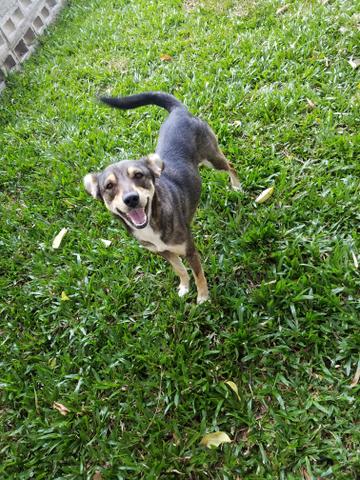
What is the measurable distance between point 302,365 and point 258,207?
154 cm

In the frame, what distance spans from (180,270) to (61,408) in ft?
4.48

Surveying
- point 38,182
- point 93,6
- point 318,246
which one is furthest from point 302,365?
point 93,6

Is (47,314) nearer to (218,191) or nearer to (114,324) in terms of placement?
(114,324)

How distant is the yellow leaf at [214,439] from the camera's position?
2.43m

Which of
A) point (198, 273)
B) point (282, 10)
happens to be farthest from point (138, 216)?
point (282, 10)

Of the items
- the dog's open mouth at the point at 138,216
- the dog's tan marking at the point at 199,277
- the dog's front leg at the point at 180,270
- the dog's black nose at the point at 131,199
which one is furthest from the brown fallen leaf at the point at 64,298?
the dog's black nose at the point at 131,199

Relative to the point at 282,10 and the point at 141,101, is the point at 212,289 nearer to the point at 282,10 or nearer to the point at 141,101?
the point at 141,101

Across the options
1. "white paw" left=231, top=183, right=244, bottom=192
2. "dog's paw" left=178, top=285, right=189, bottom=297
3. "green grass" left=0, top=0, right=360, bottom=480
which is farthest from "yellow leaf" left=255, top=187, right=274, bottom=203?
"dog's paw" left=178, top=285, right=189, bottom=297

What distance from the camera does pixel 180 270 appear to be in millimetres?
3193

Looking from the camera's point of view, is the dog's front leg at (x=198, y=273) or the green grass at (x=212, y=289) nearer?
the green grass at (x=212, y=289)

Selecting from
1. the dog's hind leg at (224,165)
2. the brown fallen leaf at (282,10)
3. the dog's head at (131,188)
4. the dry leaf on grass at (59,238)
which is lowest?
the dry leaf on grass at (59,238)

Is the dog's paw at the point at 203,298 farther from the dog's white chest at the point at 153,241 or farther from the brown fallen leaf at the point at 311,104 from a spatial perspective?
the brown fallen leaf at the point at 311,104

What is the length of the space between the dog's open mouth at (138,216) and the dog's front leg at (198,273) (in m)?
0.55

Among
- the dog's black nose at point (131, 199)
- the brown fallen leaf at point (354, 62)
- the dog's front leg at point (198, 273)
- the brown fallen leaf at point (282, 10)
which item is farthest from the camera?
the brown fallen leaf at point (282, 10)
